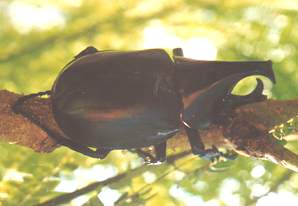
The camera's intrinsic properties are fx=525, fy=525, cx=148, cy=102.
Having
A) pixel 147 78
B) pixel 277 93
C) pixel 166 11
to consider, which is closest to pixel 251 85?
pixel 277 93

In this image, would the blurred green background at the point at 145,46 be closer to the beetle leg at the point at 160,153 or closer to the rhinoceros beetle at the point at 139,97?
the beetle leg at the point at 160,153

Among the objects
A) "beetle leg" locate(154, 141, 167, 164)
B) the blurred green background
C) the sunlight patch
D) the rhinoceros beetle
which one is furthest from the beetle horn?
the sunlight patch

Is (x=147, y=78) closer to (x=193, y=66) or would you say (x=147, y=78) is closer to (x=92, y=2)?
(x=193, y=66)

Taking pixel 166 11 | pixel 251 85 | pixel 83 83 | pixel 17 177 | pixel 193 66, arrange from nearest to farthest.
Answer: pixel 83 83
pixel 193 66
pixel 17 177
pixel 251 85
pixel 166 11

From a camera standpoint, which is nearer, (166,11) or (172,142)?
(172,142)

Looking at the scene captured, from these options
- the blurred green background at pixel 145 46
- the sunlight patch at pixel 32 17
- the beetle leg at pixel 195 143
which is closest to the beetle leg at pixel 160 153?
the beetle leg at pixel 195 143

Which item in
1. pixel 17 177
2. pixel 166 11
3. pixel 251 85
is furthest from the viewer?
pixel 166 11
